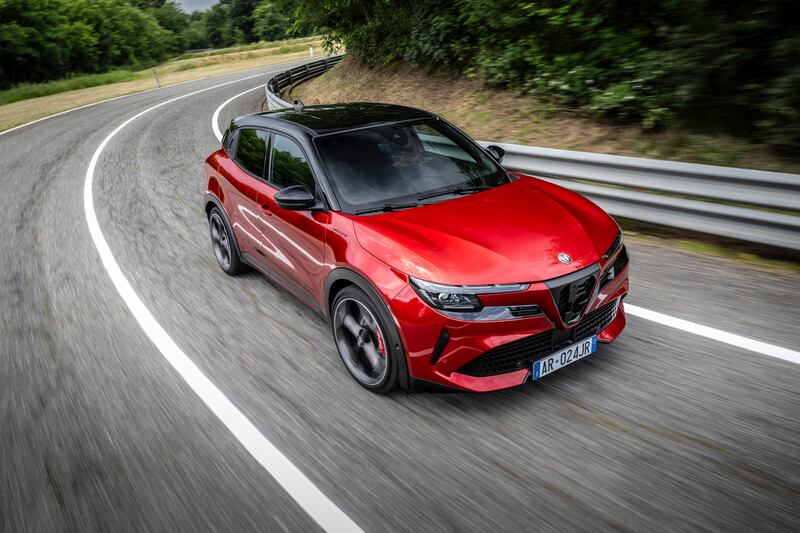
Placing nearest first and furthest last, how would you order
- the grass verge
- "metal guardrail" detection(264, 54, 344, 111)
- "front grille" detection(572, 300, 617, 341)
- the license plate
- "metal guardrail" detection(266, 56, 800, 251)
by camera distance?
the license plate
"front grille" detection(572, 300, 617, 341)
"metal guardrail" detection(266, 56, 800, 251)
"metal guardrail" detection(264, 54, 344, 111)
the grass verge

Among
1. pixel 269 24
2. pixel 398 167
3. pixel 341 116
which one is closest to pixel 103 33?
pixel 269 24

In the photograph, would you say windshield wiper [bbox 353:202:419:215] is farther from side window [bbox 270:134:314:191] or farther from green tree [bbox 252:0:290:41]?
green tree [bbox 252:0:290:41]

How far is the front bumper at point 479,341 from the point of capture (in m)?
3.22

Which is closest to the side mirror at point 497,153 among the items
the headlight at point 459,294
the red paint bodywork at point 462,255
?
the red paint bodywork at point 462,255

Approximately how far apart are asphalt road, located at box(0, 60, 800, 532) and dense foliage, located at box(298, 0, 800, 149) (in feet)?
7.83

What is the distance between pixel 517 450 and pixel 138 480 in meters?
2.10

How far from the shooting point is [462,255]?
3.39m

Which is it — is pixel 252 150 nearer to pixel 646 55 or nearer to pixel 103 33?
pixel 646 55

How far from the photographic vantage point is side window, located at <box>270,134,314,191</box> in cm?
437

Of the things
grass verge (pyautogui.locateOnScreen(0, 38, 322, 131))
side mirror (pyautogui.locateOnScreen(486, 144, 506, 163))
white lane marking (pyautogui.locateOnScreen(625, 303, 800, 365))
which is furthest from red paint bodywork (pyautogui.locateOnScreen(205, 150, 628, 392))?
grass verge (pyautogui.locateOnScreen(0, 38, 322, 131))

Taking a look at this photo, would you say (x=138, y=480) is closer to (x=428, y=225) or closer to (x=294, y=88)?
(x=428, y=225)

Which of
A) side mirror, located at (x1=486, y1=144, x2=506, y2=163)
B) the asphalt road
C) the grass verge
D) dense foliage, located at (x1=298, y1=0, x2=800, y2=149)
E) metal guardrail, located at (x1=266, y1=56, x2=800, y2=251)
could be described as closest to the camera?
the asphalt road

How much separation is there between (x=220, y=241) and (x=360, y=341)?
2913 mm

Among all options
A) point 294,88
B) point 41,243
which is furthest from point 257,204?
point 294,88
